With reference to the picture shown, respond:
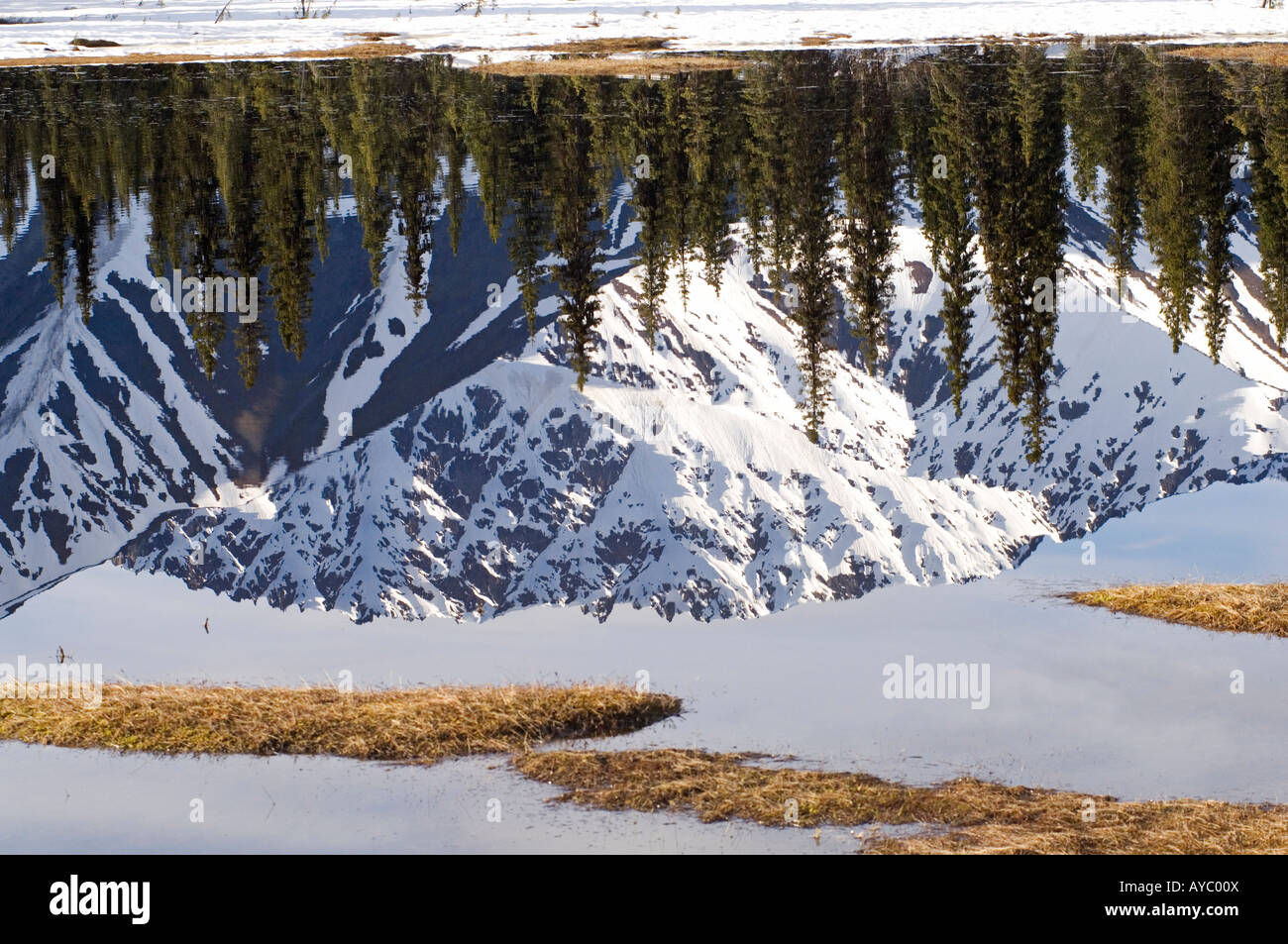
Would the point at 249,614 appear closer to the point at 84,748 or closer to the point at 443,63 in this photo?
the point at 84,748

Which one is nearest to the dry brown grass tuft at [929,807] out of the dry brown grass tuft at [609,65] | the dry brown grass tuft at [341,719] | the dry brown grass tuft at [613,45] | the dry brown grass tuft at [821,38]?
the dry brown grass tuft at [341,719]

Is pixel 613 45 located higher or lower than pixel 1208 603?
higher

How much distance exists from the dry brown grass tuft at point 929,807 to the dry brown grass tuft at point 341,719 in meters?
2.71

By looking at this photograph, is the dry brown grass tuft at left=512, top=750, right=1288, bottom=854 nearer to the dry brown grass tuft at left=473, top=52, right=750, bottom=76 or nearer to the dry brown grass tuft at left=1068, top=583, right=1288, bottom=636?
the dry brown grass tuft at left=1068, top=583, right=1288, bottom=636

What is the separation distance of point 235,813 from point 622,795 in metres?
7.21

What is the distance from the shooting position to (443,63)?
102 meters

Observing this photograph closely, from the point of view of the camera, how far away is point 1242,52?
95.9 metres

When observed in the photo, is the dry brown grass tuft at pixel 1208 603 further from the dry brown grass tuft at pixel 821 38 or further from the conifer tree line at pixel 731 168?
the dry brown grass tuft at pixel 821 38

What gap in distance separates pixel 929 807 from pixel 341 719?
44.3 ft

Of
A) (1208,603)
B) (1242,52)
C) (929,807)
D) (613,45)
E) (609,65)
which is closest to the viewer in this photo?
(929,807)

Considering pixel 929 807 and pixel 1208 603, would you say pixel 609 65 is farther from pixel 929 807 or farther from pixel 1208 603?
pixel 929 807

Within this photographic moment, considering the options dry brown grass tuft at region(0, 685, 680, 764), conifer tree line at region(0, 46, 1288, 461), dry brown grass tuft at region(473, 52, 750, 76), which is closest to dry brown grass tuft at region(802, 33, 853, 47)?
conifer tree line at region(0, 46, 1288, 461)

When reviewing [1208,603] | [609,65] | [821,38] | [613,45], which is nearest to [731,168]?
[609,65]

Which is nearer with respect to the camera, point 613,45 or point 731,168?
point 731,168
